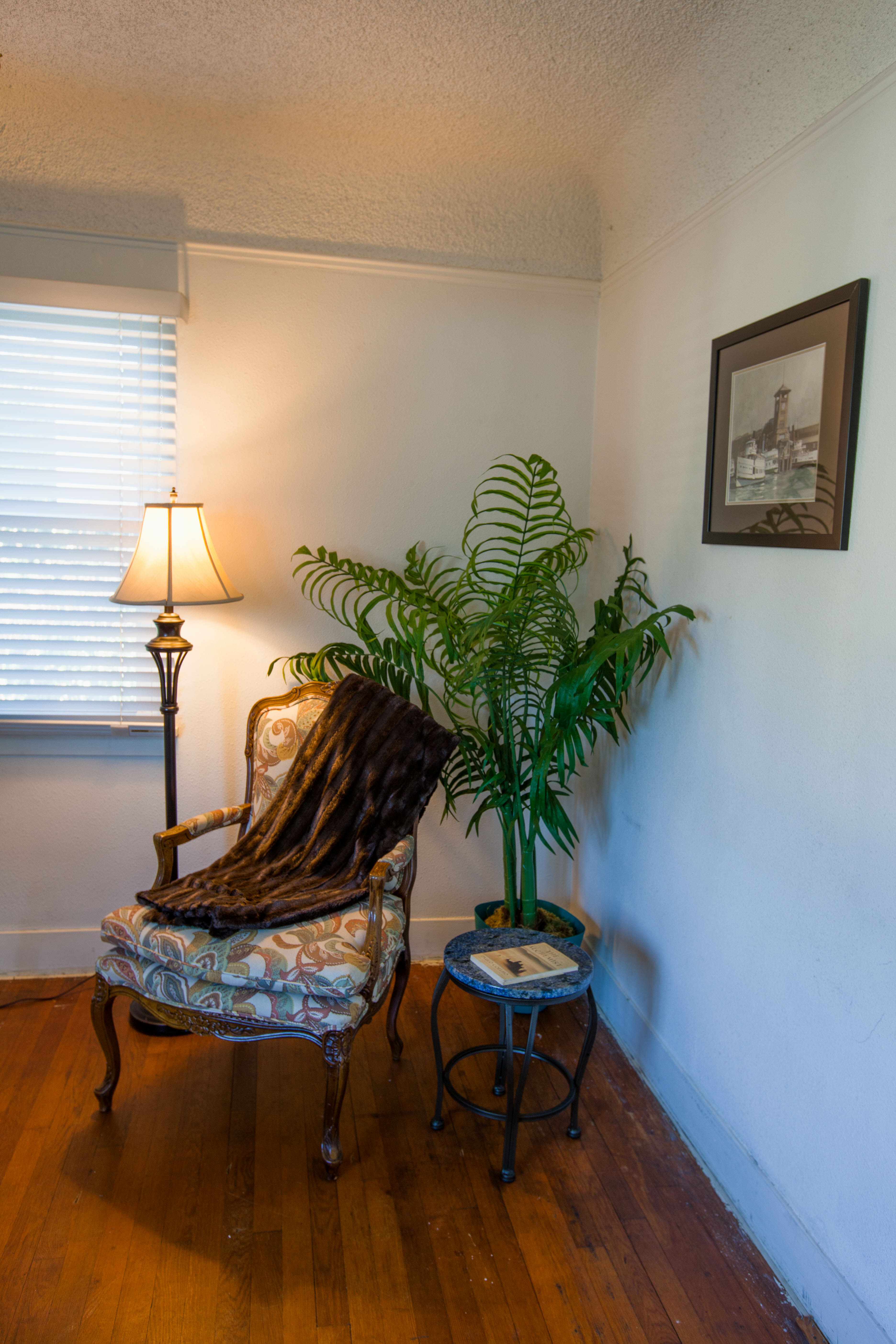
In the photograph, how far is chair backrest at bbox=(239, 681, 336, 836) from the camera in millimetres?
2637

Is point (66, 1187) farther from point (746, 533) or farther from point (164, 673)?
point (746, 533)

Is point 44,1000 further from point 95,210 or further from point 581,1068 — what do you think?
point 95,210

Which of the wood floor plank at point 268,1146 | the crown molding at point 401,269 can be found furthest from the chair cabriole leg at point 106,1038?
the crown molding at point 401,269

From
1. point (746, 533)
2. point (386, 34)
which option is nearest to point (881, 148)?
point (746, 533)

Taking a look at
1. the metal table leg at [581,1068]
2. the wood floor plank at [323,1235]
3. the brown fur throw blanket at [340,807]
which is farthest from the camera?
the brown fur throw blanket at [340,807]

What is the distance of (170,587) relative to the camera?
8.20 ft

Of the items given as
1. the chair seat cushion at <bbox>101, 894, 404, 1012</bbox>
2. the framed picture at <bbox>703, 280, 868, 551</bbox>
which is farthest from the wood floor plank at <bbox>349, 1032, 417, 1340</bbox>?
the framed picture at <bbox>703, 280, 868, 551</bbox>

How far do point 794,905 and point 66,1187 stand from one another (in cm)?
169

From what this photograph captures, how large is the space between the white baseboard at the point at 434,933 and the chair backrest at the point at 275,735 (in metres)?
0.78

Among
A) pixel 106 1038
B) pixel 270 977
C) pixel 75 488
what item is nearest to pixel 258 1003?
pixel 270 977

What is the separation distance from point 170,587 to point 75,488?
0.58 meters

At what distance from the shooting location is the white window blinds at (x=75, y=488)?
2.74 meters

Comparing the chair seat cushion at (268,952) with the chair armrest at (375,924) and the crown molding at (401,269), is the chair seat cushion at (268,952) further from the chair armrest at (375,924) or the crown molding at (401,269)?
the crown molding at (401,269)

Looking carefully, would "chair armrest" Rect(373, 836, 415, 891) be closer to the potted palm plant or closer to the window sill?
the potted palm plant
